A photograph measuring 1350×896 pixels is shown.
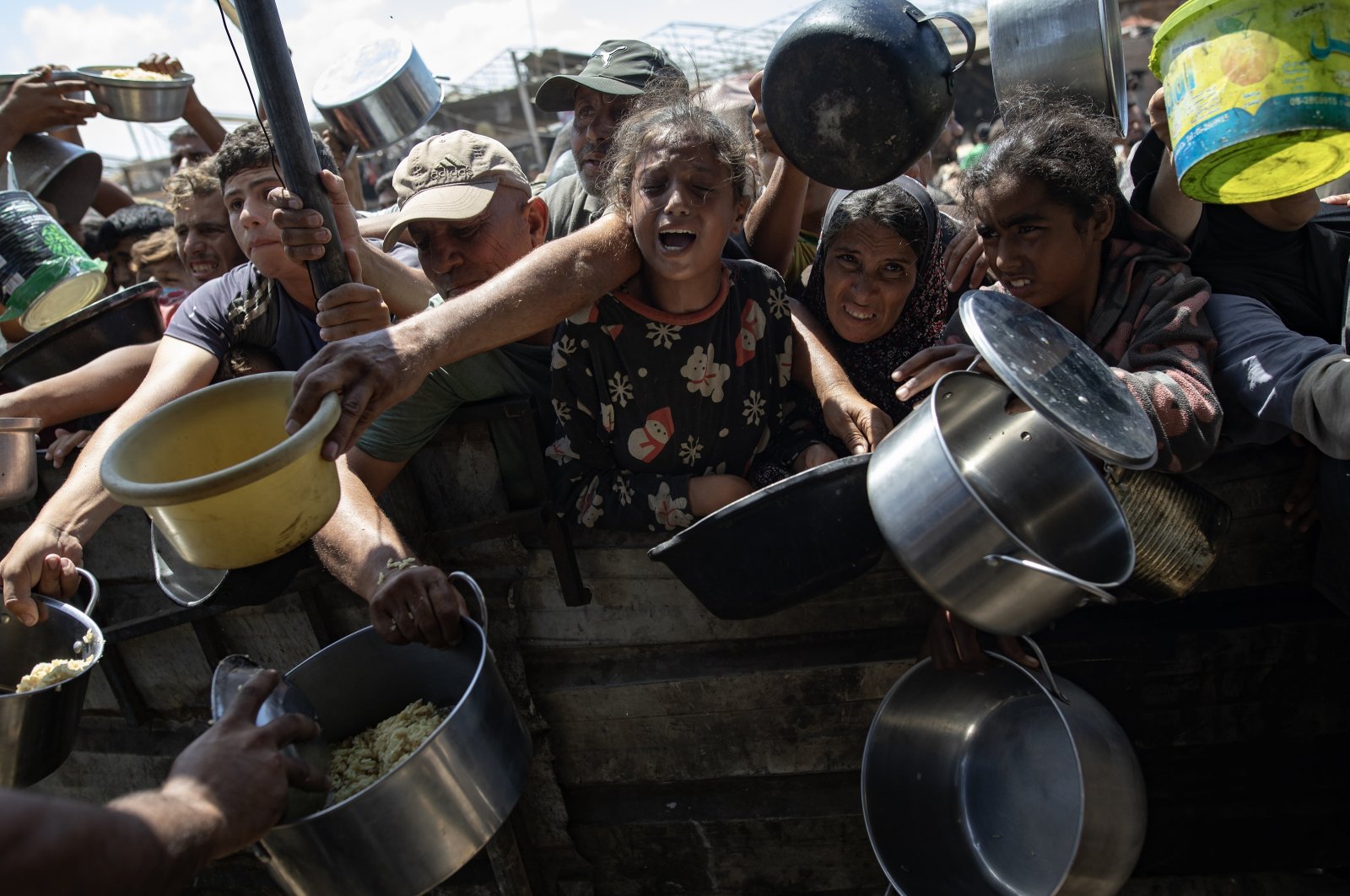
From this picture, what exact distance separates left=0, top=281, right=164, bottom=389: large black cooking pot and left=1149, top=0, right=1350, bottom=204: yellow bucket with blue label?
315 cm

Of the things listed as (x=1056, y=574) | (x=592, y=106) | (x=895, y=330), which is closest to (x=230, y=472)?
(x=1056, y=574)

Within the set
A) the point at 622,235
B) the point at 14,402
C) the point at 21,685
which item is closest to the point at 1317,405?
the point at 622,235

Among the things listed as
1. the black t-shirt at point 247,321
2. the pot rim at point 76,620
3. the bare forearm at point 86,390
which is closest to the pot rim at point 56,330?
the bare forearm at point 86,390

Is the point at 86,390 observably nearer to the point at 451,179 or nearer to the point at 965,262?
the point at 451,179

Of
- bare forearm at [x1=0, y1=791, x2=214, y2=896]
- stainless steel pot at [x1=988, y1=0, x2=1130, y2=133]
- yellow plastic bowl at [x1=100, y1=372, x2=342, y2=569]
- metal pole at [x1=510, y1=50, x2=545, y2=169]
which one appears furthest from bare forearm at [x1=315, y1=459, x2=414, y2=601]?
metal pole at [x1=510, y1=50, x2=545, y2=169]

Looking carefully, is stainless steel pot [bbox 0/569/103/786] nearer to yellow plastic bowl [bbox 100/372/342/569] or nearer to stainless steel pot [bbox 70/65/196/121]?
yellow plastic bowl [bbox 100/372/342/569]

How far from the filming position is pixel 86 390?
9.64 feet

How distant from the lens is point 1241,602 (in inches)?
99.7

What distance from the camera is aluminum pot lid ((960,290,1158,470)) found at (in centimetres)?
172

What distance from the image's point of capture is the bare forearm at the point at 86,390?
9.43 ft

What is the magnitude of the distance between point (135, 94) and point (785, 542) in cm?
469

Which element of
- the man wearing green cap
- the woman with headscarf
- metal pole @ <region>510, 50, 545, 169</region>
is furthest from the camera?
metal pole @ <region>510, 50, 545, 169</region>

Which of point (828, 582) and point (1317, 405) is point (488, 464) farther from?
point (1317, 405)

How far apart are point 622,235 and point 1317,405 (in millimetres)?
1671
